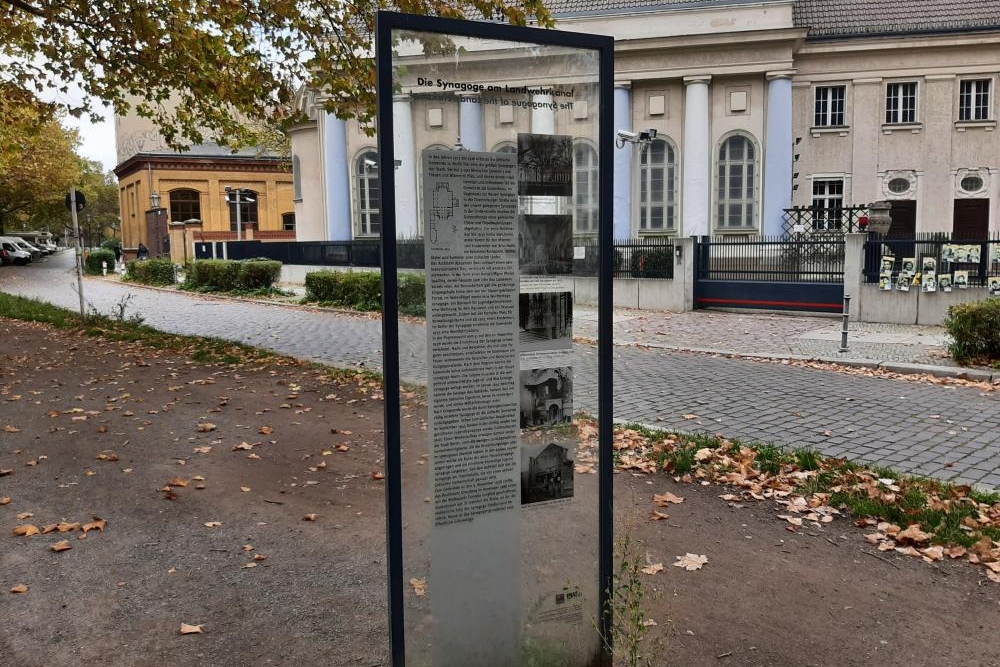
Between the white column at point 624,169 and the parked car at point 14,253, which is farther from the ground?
the white column at point 624,169

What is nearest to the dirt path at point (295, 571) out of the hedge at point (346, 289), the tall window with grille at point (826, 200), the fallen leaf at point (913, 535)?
the fallen leaf at point (913, 535)

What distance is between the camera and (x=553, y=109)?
8.86 ft

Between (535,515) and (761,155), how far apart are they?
3038 centimetres

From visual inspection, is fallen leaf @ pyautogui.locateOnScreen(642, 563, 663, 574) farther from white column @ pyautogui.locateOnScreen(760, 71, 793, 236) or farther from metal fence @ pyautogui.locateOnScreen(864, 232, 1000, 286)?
white column @ pyautogui.locateOnScreen(760, 71, 793, 236)

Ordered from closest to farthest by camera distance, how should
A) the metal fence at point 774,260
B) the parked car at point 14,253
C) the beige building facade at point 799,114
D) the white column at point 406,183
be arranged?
the white column at point 406,183
the metal fence at point 774,260
the beige building facade at point 799,114
the parked car at point 14,253

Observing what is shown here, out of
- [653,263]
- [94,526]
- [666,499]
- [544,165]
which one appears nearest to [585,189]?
[544,165]

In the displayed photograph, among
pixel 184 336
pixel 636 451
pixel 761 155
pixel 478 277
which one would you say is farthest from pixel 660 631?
pixel 761 155

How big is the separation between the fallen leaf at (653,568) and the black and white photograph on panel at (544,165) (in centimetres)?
234

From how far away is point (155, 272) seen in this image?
1276 inches

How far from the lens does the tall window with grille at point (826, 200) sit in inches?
1198

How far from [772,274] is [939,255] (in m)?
3.42

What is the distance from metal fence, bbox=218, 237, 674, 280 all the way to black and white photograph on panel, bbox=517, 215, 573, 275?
0.16ft

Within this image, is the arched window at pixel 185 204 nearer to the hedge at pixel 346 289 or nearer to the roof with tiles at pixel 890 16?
the hedge at pixel 346 289

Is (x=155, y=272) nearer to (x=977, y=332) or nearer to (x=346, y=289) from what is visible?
(x=346, y=289)
